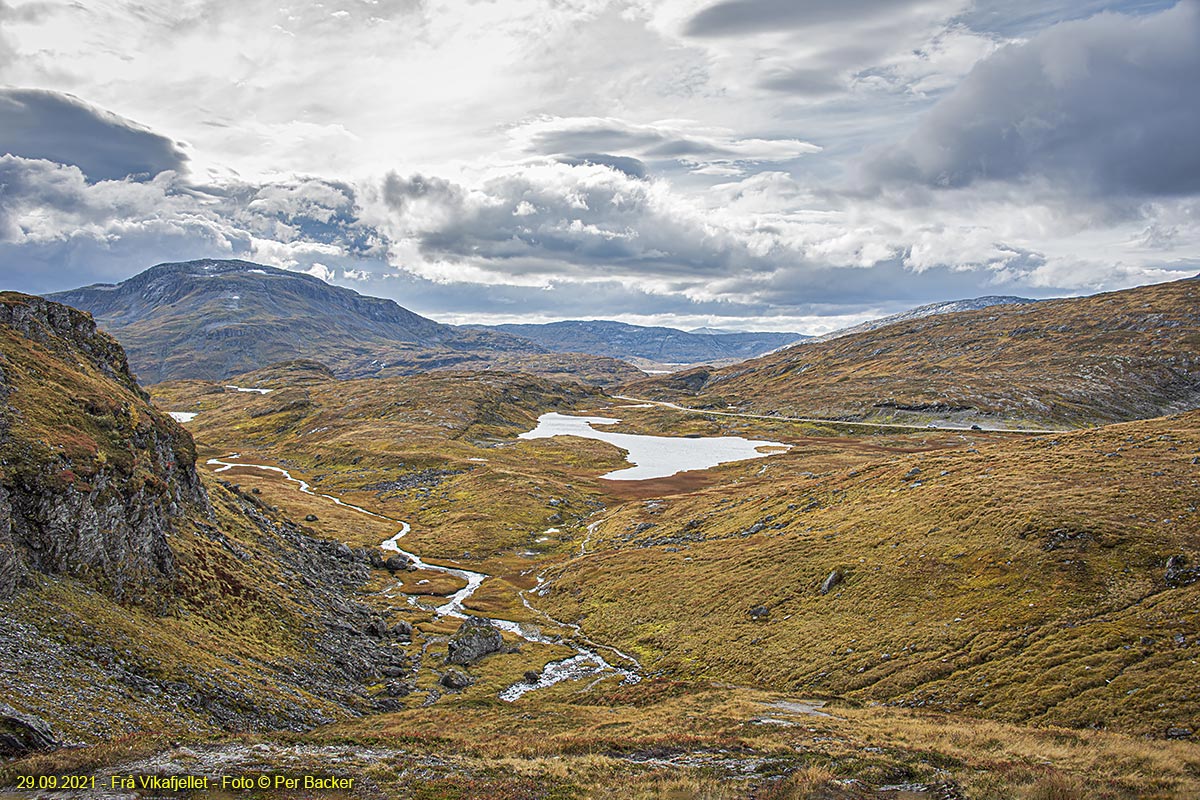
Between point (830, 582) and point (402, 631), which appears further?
point (402, 631)

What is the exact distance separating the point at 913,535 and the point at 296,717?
2515 inches

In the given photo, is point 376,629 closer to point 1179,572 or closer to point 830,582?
point 830,582

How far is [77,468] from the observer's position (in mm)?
48469

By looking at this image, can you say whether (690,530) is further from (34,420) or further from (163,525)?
(34,420)

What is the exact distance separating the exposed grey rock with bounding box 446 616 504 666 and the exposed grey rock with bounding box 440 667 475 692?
4987 millimetres

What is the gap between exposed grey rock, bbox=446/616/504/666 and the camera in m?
69.9

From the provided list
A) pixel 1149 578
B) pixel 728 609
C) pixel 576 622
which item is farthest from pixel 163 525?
pixel 1149 578

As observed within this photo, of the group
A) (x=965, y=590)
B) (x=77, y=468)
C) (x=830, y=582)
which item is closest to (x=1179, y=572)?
(x=965, y=590)

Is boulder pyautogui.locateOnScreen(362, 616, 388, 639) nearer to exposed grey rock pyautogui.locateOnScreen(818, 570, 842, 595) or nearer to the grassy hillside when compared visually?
the grassy hillside

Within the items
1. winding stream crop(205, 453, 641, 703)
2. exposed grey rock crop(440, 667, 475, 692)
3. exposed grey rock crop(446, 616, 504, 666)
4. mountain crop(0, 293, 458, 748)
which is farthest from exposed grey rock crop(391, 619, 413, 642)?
exposed grey rock crop(440, 667, 475, 692)

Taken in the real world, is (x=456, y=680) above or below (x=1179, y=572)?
below

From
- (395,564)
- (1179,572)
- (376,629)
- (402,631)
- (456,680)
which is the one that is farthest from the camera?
(395,564)

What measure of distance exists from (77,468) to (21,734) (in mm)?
25310

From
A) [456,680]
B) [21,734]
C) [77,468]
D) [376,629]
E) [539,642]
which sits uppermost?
[77,468]
